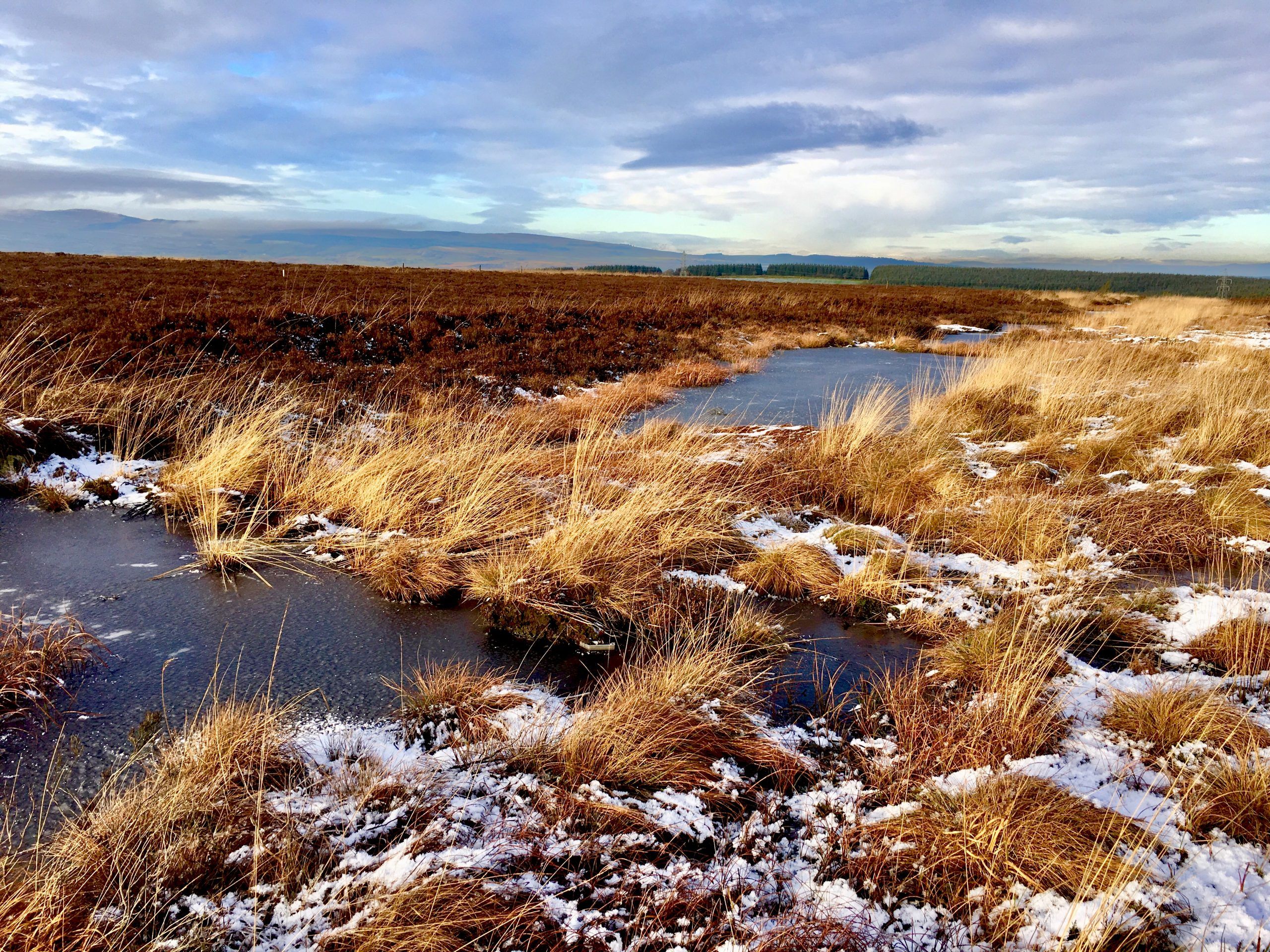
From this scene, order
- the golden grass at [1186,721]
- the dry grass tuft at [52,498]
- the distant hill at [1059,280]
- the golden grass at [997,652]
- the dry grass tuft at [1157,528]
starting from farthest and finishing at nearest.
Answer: the distant hill at [1059,280]
the dry grass tuft at [52,498]
the dry grass tuft at [1157,528]
the golden grass at [997,652]
the golden grass at [1186,721]

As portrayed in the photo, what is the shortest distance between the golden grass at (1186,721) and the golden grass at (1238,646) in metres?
0.67

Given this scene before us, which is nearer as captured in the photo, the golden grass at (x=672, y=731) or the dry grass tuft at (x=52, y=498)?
the golden grass at (x=672, y=731)

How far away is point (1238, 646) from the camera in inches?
176

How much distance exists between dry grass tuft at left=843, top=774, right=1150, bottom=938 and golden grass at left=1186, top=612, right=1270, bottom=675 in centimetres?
208

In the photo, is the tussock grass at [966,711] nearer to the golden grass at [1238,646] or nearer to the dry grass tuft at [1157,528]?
the golden grass at [1238,646]

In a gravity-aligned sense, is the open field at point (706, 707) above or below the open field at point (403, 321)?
below

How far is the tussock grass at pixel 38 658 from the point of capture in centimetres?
383

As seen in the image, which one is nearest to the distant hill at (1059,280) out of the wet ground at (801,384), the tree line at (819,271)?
the tree line at (819,271)

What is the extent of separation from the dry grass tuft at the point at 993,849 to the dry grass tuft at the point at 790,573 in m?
2.62

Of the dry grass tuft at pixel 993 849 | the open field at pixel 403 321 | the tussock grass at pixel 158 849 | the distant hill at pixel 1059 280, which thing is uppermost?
the distant hill at pixel 1059 280

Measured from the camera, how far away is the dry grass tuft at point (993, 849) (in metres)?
2.79

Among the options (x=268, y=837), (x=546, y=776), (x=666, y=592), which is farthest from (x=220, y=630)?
(x=666, y=592)

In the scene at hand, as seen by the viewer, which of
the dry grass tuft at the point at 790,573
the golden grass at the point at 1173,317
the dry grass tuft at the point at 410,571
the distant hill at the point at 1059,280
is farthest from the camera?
the distant hill at the point at 1059,280

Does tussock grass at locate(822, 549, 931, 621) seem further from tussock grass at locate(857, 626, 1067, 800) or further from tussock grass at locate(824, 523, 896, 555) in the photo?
tussock grass at locate(857, 626, 1067, 800)
